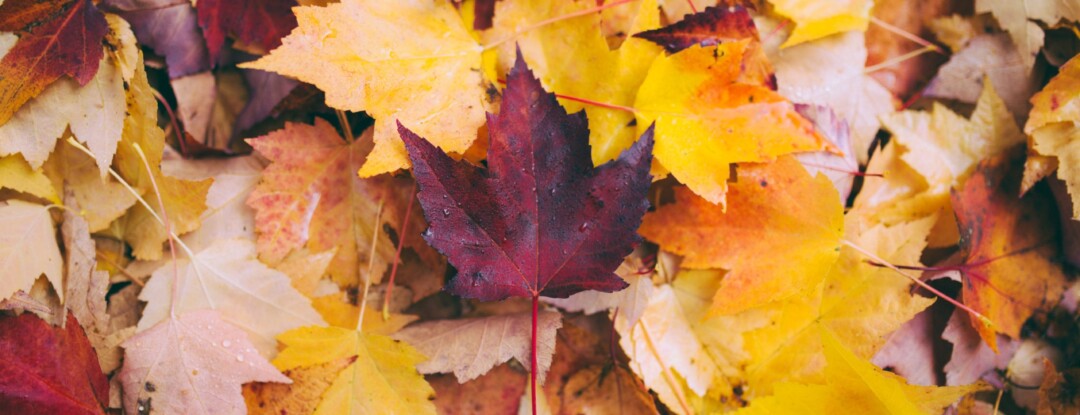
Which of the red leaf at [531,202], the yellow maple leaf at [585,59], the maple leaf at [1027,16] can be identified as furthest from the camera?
the maple leaf at [1027,16]

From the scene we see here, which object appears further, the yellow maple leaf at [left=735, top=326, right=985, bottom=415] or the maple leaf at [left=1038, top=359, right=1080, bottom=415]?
the maple leaf at [left=1038, top=359, right=1080, bottom=415]

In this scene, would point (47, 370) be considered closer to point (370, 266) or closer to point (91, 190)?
point (91, 190)

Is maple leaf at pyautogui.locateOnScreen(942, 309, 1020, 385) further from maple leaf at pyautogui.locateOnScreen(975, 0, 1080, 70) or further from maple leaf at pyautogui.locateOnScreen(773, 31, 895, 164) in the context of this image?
maple leaf at pyautogui.locateOnScreen(975, 0, 1080, 70)

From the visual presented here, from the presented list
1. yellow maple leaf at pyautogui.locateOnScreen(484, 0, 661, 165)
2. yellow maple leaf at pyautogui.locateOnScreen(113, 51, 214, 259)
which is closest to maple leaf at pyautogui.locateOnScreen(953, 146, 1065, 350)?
yellow maple leaf at pyautogui.locateOnScreen(484, 0, 661, 165)

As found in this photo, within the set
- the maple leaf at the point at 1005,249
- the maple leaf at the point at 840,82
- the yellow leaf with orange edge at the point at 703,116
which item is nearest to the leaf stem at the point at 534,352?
the yellow leaf with orange edge at the point at 703,116

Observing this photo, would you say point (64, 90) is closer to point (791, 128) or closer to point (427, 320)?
point (427, 320)

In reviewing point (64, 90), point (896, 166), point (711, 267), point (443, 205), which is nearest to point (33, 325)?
point (64, 90)

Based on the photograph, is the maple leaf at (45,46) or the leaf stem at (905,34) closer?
the maple leaf at (45,46)

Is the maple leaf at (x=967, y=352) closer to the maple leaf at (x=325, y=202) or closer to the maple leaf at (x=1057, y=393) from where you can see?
the maple leaf at (x=1057, y=393)
